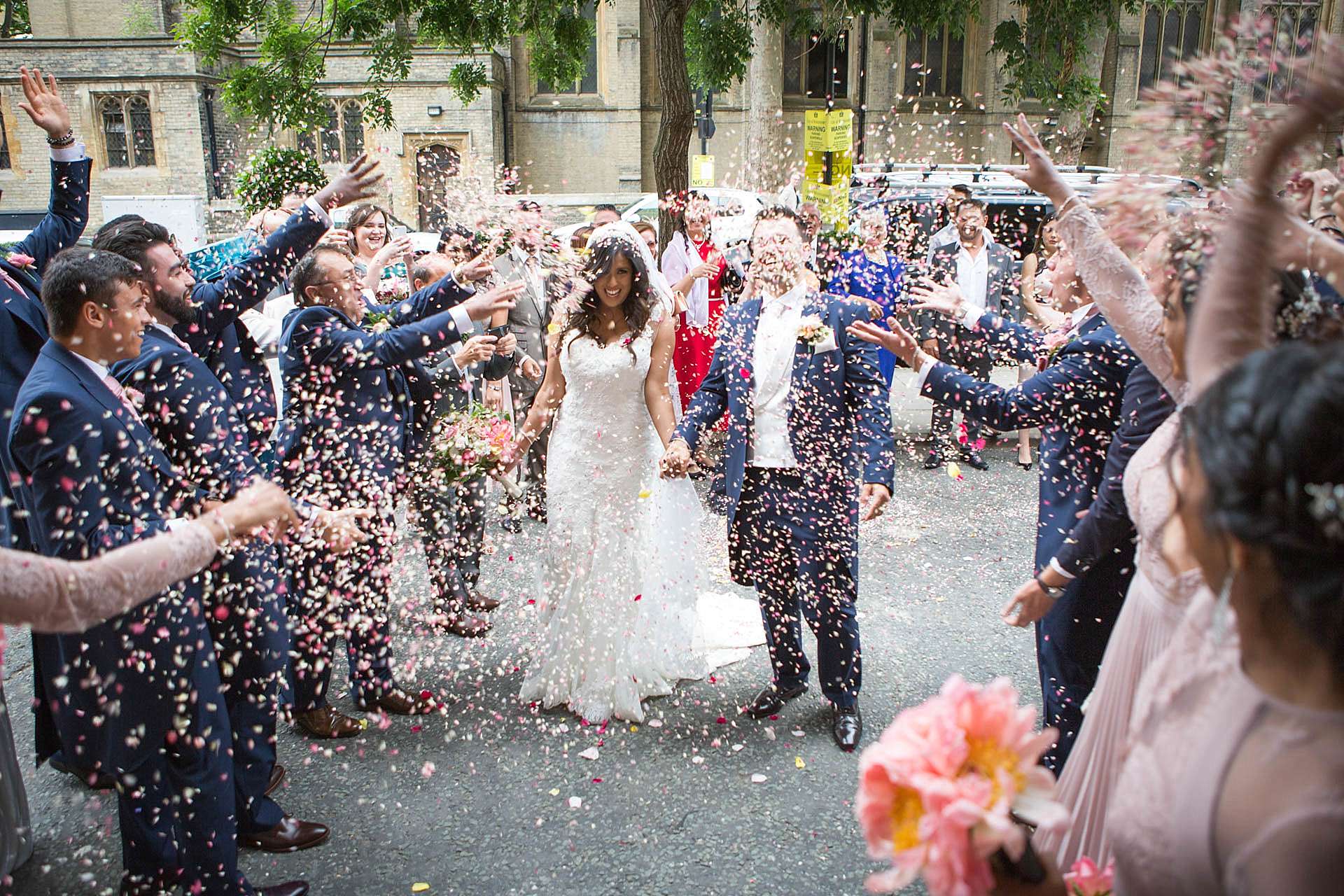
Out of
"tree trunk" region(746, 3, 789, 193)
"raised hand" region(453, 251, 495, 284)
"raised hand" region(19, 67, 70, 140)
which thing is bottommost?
"raised hand" region(453, 251, 495, 284)

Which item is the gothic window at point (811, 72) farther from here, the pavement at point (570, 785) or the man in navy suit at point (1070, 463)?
the man in navy suit at point (1070, 463)

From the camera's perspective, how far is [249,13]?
388 inches

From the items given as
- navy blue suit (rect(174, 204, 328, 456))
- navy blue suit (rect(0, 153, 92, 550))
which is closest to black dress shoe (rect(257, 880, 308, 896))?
navy blue suit (rect(0, 153, 92, 550))

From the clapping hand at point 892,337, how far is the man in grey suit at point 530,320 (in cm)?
327

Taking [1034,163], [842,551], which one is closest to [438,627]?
[842,551]

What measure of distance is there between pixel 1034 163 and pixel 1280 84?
2.10ft

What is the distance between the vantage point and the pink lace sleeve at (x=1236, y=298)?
66.0 inches

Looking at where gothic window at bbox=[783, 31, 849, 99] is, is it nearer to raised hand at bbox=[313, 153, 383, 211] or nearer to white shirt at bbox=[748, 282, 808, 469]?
white shirt at bbox=[748, 282, 808, 469]

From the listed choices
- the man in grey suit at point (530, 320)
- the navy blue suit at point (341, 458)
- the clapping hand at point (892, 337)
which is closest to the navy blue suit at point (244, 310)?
the navy blue suit at point (341, 458)

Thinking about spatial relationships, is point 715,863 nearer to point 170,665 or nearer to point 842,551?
point 842,551

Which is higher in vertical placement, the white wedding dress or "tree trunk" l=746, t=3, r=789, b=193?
"tree trunk" l=746, t=3, r=789, b=193

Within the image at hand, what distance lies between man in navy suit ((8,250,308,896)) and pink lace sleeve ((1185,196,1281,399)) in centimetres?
255

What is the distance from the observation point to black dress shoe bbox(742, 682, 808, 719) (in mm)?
4113

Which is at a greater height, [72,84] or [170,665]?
[72,84]
